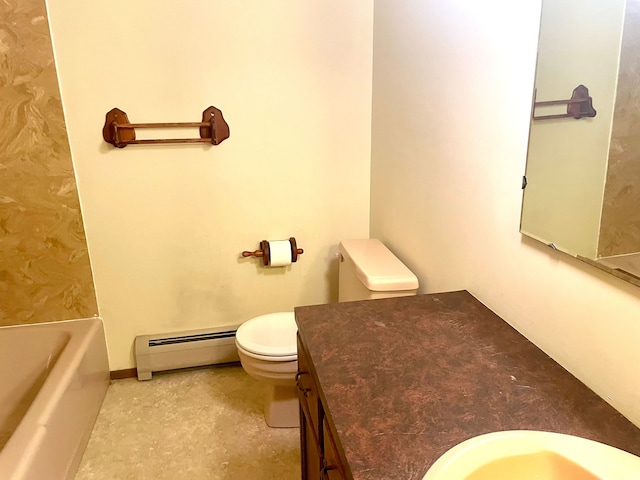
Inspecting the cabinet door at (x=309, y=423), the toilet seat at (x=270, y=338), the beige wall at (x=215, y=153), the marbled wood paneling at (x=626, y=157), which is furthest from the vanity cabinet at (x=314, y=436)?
the beige wall at (x=215, y=153)

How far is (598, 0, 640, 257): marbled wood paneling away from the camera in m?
1.02

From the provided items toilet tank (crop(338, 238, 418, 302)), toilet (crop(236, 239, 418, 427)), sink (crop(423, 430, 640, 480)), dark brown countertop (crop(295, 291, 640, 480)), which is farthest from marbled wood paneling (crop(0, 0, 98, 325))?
sink (crop(423, 430, 640, 480))

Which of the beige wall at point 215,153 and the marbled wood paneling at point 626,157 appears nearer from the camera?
the marbled wood paneling at point 626,157

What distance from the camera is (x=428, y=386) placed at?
1.16 meters

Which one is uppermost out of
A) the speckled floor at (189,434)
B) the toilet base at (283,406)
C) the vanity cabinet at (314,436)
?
Result: the vanity cabinet at (314,436)

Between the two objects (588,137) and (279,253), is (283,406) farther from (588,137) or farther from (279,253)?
(588,137)

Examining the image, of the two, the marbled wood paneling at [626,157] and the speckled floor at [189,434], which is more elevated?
the marbled wood paneling at [626,157]

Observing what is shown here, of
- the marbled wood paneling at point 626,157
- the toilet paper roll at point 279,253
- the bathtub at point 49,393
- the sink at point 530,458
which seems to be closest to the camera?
the sink at point 530,458

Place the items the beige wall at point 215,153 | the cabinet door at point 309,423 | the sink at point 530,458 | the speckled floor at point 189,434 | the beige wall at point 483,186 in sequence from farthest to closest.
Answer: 1. the beige wall at point 215,153
2. the speckled floor at point 189,434
3. the cabinet door at point 309,423
4. the beige wall at point 483,186
5. the sink at point 530,458

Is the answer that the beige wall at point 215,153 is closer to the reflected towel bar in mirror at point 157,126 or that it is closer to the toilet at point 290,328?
the reflected towel bar in mirror at point 157,126

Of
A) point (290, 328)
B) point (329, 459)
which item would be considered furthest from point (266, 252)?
point (329, 459)

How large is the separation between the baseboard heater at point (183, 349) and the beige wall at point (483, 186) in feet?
3.36

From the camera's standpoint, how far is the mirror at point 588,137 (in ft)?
3.42

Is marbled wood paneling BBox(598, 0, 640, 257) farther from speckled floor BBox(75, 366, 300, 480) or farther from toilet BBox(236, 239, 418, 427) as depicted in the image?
speckled floor BBox(75, 366, 300, 480)
